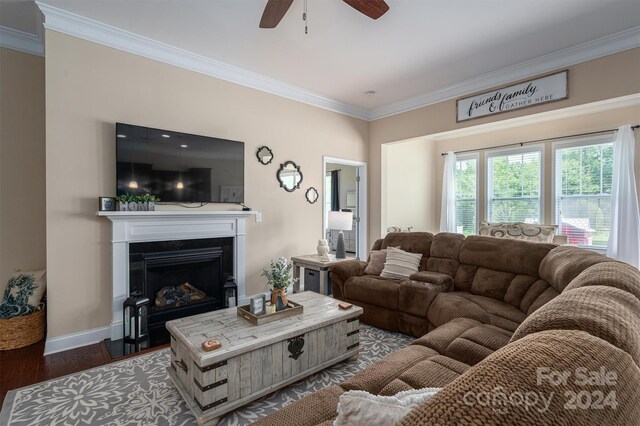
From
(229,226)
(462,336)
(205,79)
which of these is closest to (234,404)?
(462,336)

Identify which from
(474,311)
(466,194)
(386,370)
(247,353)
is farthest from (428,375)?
(466,194)

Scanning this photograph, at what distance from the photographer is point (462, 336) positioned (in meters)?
2.02

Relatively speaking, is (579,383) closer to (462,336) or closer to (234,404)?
(462,336)

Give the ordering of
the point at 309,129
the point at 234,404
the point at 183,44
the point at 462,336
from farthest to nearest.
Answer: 1. the point at 309,129
2. the point at 183,44
3. the point at 462,336
4. the point at 234,404

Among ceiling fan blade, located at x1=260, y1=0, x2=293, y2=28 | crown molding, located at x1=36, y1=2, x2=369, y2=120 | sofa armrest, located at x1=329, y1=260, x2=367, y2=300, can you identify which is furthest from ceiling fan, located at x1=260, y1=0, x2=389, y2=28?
sofa armrest, located at x1=329, y1=260, x2=367, y2=300

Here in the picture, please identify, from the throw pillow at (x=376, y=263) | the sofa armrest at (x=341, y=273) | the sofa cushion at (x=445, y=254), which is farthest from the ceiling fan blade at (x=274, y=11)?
the sofa cushion at (x=445, y=254)

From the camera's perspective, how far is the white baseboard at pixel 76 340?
2777mm

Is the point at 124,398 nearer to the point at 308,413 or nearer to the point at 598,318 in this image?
the point at 308,413

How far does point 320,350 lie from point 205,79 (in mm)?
3325

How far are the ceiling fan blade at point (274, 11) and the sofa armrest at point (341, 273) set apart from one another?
101 inches

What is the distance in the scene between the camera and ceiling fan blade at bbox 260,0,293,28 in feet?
7.16

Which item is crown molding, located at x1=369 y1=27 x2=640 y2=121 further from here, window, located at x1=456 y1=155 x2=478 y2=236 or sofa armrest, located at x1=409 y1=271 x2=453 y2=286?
sofa armrest, located at x1=409 y1=271 x2=453 y2=286

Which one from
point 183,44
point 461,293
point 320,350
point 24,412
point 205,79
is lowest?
point 24,412

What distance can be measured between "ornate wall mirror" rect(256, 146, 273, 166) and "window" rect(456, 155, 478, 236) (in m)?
4.24
